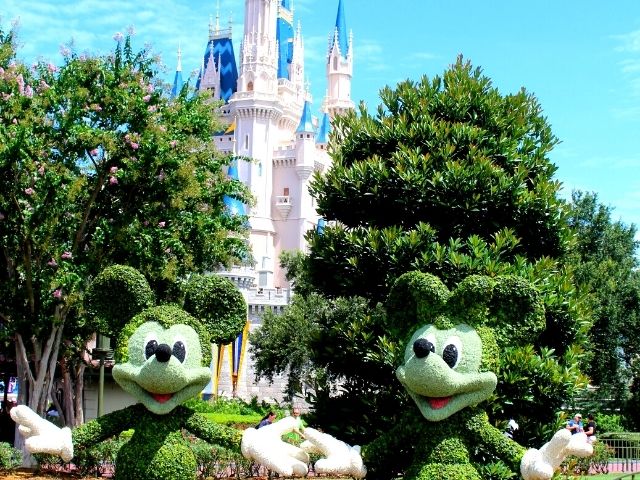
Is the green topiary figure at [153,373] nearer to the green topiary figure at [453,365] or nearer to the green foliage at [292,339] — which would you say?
the green topiary figure at [453,365]

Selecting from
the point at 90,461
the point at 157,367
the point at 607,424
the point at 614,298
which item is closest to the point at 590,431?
the point at 157,367

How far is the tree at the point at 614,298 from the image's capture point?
27469 mm

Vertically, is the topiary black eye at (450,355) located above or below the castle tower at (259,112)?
below

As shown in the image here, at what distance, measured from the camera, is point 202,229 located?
54.4 ft

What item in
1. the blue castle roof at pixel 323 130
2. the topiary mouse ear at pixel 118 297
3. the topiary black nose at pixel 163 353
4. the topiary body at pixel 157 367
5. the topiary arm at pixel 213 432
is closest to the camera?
the topiary black nose at pixel 163 353

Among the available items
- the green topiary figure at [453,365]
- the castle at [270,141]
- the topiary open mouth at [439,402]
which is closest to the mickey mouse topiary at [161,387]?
the green topiary figure at [453,365]

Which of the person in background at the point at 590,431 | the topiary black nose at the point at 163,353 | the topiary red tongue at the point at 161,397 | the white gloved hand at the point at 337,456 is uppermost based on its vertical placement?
the topiary black nose at the point at 163,353

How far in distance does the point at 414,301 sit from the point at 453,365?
0.83 metres

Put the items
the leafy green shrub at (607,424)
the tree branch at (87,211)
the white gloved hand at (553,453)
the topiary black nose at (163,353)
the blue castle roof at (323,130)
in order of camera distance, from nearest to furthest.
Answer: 1. the white gloved hand at (553,453)
2. the topiary black nose at (163,353)
3. the tree branch at (87,211)
4. the leafy green shrub at (607,424)
5. the blue castle roof at (323,130)

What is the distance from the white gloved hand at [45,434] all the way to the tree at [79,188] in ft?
20.9

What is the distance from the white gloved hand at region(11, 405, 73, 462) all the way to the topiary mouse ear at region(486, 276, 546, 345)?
435cm

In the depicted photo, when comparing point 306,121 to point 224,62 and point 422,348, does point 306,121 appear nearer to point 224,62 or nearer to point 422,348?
point 224,62

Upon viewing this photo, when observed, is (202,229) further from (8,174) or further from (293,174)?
(293,174)

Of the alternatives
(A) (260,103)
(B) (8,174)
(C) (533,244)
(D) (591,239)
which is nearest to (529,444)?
(C) (533,244)
